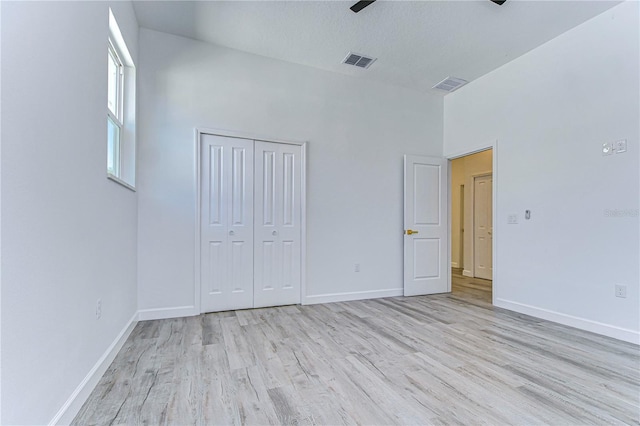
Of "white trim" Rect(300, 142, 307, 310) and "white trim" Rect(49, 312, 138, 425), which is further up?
"white trim" Rect(300, 142, 307, 310)

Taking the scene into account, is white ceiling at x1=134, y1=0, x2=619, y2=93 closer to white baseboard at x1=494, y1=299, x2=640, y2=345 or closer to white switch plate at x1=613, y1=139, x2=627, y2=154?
white switch plate at x1=613, y1=139, x2=627, y2=154

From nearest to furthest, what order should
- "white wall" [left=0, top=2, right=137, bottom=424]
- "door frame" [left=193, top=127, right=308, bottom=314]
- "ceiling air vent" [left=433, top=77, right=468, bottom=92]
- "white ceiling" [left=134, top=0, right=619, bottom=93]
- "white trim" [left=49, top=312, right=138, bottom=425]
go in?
"white wall" [left=0, top=2, right=137, bottom=424], "white trim" [left=49, top=312, right=138, bottom=425], "white ceiling" [left=134, top=0, right=619, bottom=93], "door frame" [left=193, top=127, right=308, bottom=314], "ceiling air vent" [left=433, top=77, right=468, bottom=92]

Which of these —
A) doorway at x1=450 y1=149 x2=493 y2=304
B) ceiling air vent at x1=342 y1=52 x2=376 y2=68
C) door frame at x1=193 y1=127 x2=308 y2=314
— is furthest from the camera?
doorway at x1=450 y1=149 x2=493 y2=304

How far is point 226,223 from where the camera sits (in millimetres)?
3434

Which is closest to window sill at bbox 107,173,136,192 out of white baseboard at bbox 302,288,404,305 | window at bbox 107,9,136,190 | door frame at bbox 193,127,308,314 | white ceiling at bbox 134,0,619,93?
window at bbox 107,9,136,190

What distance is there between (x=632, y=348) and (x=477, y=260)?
332 cm

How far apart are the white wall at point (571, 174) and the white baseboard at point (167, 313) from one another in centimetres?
371

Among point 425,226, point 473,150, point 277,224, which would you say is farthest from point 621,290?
point 277,224

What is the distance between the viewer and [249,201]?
3527mm

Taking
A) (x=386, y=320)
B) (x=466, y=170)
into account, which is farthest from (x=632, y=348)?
(x=466, y=170)

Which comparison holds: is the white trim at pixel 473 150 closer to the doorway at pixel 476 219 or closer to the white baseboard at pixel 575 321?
the doorway at pixel 476 219

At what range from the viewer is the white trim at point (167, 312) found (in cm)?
310

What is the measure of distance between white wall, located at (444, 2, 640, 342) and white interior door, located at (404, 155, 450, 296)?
31.7 inches

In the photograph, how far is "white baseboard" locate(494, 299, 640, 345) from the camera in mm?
2592
